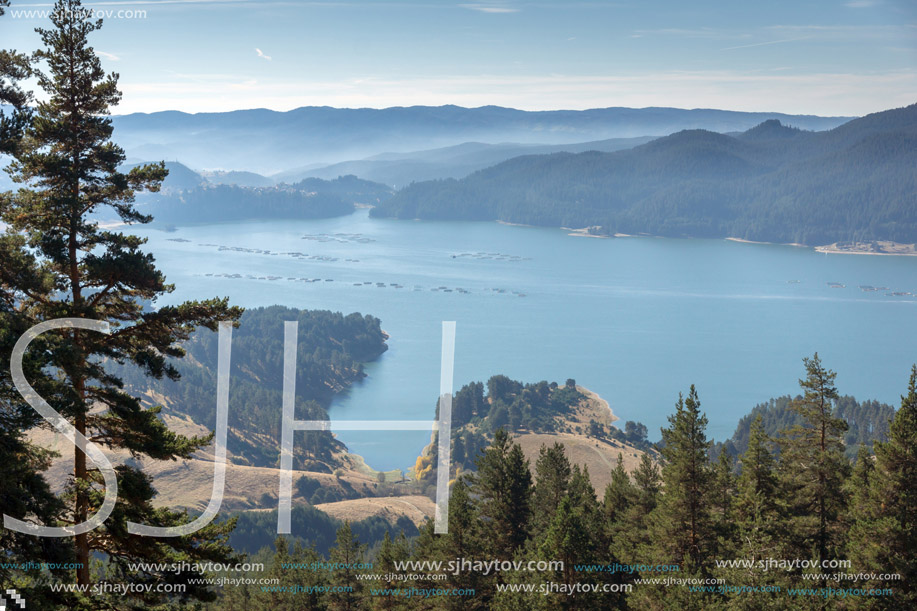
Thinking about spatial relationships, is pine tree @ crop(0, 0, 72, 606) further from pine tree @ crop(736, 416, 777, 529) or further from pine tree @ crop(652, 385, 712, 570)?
pine tree @ crop(736, 416, 777, 529)

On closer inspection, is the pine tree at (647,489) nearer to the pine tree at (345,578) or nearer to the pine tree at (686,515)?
the pine tree at (686,515)

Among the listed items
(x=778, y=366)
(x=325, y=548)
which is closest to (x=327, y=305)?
(x=778, y=366)

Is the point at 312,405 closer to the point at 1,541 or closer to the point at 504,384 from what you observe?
the point at 504,384

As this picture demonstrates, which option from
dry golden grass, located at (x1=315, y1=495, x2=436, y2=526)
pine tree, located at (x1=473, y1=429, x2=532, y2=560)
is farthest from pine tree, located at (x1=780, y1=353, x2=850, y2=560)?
dry golden grass, located at (x1=315, y1=495, x2=436, y2=526)

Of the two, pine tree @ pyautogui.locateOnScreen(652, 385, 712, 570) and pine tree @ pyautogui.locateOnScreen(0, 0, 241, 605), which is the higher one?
pine tree @ pyautogui.locateOnScreen(0, 0, 241, 605)

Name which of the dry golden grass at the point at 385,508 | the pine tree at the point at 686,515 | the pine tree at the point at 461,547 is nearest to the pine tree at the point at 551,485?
the pine tree at the point at 461,547
